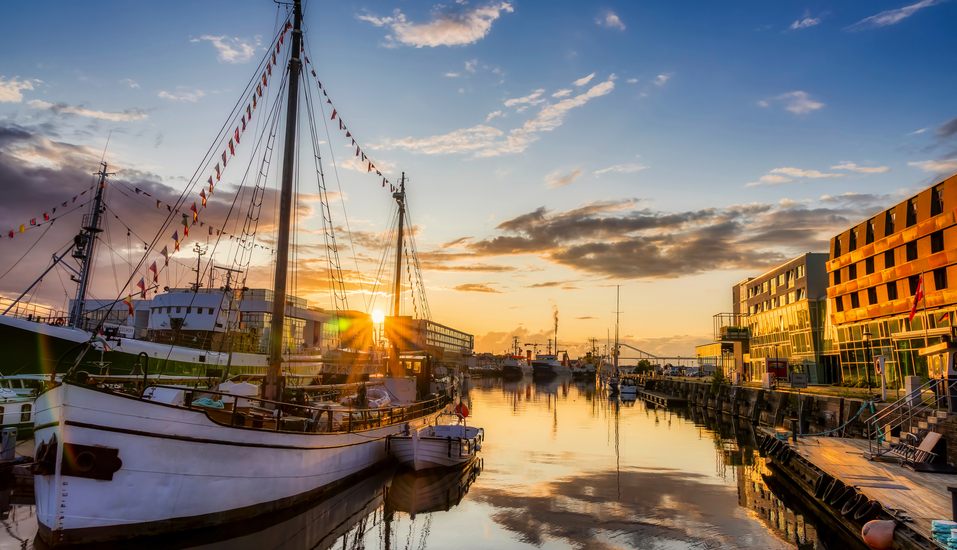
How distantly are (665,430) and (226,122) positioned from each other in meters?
37.8

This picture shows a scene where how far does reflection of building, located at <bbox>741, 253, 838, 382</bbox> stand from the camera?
58438 mm

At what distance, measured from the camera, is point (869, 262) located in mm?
45688

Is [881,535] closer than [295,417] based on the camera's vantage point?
Yes

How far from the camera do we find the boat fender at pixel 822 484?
17438mm

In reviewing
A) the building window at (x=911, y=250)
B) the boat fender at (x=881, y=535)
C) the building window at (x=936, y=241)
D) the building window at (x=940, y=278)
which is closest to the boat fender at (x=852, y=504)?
the boat fender at (x=881, y=535)

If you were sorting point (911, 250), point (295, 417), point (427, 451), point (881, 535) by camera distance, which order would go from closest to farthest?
1. point (881, 535)
2. point (295, 417)
3. point (427, 451)
4. point (911, 250)

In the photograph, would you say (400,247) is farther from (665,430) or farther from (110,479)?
(110,479)

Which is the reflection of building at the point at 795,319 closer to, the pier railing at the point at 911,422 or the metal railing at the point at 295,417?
the pier railing at the point at 911,422

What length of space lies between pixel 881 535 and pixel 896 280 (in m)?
37.4

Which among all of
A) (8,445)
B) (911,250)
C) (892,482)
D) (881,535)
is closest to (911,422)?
(892,482)

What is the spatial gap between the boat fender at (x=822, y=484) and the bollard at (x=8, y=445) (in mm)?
27891

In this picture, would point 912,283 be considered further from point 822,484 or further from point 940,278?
point 822,484

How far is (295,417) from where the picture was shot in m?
18.3

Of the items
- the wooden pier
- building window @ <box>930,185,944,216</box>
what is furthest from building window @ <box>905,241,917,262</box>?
the wooden pier
